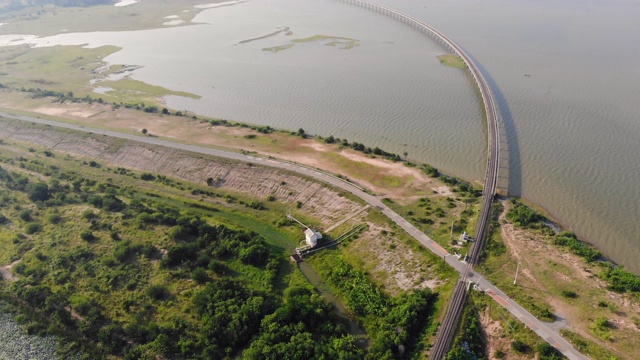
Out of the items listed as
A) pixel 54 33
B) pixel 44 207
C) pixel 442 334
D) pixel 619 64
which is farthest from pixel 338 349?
pixel 54 33

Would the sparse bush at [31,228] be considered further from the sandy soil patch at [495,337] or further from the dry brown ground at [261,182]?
the sandy soil patch at [495,337]

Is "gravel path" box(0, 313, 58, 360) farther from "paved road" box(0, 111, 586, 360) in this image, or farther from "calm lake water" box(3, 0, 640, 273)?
"calm lake water" box(3, 0, 640, 273)

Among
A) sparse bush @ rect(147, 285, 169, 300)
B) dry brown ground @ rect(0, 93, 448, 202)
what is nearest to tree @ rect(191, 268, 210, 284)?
sparse bush @ rect(147, 285, 169, 300)

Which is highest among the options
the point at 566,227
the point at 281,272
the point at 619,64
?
the point at 619,64

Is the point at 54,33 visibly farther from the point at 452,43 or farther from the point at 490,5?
the point at 490,5

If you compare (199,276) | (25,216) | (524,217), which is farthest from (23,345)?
(524,217)
